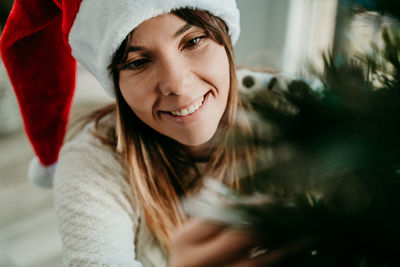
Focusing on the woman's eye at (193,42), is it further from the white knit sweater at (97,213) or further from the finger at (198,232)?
the finger at (198,232)

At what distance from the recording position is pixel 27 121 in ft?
2.93

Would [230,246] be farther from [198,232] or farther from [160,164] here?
[160,164]

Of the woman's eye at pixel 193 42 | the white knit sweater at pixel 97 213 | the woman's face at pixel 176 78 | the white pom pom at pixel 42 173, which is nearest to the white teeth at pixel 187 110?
the woman's face at pixel 176 78

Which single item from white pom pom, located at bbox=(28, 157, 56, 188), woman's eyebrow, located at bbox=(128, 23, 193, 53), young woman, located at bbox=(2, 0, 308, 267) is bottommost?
white pom pom, located at bbox=(28, 157, 56, 188)

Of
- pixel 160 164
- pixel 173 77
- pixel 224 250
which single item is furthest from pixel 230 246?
pixel 160 164

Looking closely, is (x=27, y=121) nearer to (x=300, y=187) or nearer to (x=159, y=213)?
(x=159, y=213)

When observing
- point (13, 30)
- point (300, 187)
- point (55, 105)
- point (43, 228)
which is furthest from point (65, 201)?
point (43, 228)

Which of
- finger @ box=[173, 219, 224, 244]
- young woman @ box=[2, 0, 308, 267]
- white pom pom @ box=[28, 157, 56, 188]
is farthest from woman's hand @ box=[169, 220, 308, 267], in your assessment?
white pom pom @ box=[28, 157, 56, 188]

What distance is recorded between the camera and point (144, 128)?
3.00 ft

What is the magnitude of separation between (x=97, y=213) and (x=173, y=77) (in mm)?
373

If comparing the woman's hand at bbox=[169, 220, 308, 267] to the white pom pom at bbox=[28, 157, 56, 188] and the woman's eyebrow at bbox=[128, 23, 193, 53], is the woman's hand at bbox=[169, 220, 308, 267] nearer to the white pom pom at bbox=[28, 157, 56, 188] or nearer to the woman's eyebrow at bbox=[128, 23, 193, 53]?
the woman's eyebrow at bbox=[128, 23, 193, 53]

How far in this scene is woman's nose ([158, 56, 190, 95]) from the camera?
663mm

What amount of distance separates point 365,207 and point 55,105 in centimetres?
88

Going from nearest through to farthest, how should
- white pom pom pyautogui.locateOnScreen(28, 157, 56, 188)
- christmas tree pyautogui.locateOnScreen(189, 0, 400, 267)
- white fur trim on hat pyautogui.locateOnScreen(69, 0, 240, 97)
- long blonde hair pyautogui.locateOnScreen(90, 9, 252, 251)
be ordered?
christmas tree pyautogui.locateOnScreen(189, 0, 400, 267) < white fur trim on hat pyautogui.locateOnScreen(69, 0, 240, 97) < long blonde hair pyautogui.locateOnScreen(90, 9, 252, 251) < white pom pom pyautogui.locateOnScreen(28, 157, 56, 188)
